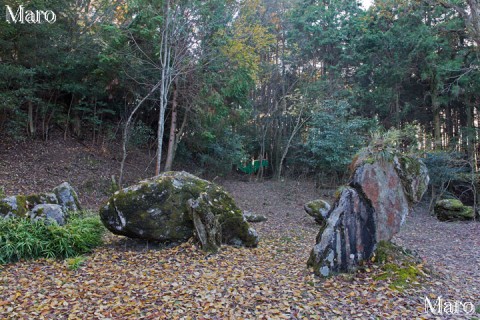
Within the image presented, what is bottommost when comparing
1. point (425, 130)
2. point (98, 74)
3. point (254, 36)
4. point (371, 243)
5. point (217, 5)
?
point (371, 243)

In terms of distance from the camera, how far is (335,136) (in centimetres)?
1490

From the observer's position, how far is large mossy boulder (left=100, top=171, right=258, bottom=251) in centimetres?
A: 566

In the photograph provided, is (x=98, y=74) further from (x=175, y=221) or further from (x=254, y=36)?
(x=175, y=221)

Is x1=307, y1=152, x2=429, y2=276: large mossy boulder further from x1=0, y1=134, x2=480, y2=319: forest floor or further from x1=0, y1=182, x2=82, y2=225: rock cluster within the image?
x1=0, y1=182, x2=82, y2=225: rock cluster

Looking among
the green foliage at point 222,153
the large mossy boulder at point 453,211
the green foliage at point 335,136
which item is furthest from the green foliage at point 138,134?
the large mossy boulder at point 453,211

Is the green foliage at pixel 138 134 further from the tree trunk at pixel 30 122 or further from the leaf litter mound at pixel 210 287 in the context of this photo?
the leaf litter mound at pixel 210 287

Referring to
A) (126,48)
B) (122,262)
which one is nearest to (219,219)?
(122,262)

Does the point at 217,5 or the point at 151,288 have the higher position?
the point at 217,5

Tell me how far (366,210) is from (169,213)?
3310mm

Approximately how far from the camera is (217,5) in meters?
10.4

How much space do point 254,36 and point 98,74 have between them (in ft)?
18.4

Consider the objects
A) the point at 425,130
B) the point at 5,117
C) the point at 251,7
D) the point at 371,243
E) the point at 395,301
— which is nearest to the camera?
the point at 395,301

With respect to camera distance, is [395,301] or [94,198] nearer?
[395,301]

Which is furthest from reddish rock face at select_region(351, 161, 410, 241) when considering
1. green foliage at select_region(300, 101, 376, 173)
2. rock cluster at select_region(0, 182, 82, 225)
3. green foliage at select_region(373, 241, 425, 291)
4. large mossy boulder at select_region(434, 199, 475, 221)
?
green foliage at select_region(300, 101, 376, 173)
